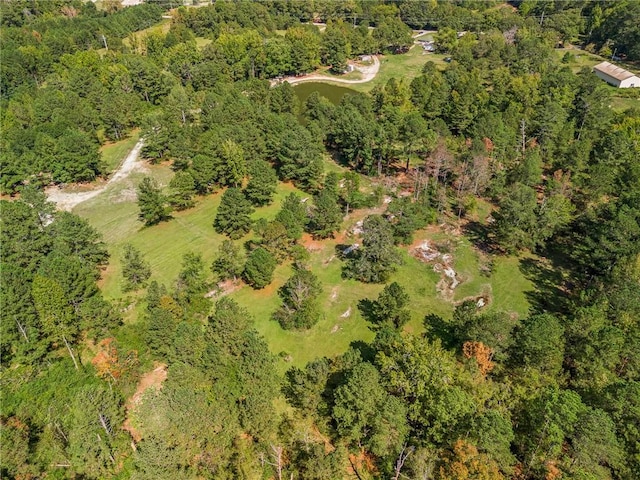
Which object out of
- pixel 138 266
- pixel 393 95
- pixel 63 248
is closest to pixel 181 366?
pixel 138 266

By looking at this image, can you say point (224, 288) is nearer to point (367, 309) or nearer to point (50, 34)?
point (367, 309)

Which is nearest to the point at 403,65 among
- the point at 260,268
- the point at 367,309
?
the point at 260,268

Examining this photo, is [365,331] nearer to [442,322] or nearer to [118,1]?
[442,322]

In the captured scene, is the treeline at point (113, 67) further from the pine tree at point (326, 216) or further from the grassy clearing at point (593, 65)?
the grassy clearing at point (593, 65)

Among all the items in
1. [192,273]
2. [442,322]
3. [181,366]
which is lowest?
[442,322]

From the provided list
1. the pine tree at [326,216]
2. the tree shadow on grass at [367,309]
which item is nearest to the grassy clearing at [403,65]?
the pine tree at [326,216]

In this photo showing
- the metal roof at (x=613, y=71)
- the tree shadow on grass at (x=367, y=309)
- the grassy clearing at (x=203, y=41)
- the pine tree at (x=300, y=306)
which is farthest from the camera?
the grassy clearing at (x=203, y=41)

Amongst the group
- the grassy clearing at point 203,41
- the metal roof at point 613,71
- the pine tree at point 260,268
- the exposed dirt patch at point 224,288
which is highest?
the grassy clearing at point 203,41
